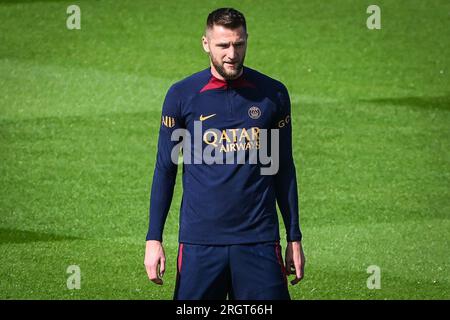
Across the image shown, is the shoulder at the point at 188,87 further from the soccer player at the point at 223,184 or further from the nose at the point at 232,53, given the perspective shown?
the nose at the point at 232,53

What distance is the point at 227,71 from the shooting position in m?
6.34

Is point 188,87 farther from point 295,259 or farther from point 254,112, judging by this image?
point 295,259

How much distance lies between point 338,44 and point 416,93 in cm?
146

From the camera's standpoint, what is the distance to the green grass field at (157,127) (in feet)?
33.2

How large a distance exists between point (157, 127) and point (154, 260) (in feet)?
22.4

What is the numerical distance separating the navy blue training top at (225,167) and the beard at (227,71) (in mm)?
62

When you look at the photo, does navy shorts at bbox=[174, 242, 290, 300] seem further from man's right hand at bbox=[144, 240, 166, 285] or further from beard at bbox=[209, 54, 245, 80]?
beard at bbox=[209, 54, 245, 80]

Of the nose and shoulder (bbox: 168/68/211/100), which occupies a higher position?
the nose

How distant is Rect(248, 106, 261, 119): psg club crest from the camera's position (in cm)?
639

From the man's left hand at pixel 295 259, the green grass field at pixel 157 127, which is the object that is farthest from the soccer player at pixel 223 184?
the green grass field at pixel 157 127

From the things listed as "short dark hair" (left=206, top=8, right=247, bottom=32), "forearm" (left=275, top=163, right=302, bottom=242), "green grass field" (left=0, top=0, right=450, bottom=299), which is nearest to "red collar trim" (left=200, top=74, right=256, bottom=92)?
Result: "short dark hair" (left=206, top=8, right=247, bottom=32)

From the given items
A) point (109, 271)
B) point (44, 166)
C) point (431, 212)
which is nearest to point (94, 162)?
point (44, 166)

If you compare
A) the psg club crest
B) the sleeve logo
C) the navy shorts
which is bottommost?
the navy shorts

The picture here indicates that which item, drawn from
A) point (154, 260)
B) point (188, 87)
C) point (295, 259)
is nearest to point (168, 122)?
point (188, 87)
